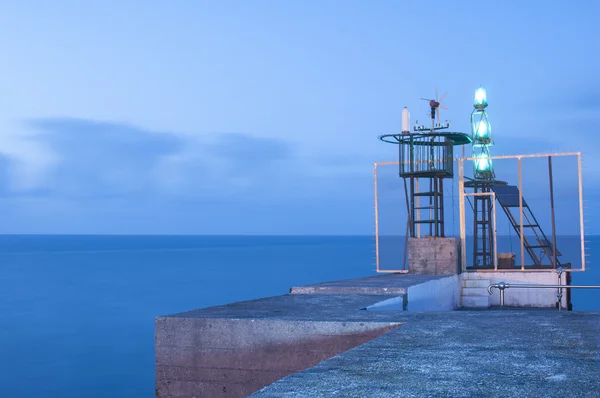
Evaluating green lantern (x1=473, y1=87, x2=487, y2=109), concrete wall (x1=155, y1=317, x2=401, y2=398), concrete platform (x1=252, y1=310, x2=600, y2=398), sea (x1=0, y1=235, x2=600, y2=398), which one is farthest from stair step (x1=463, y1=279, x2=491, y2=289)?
green lantern (x1=473, y1=87, x2=487, y2=109)

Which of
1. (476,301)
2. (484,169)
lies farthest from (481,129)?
(476,301)

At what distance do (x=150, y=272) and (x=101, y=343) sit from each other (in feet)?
160

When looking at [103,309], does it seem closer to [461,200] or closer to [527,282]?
[461,200]

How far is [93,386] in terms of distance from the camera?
26.7m

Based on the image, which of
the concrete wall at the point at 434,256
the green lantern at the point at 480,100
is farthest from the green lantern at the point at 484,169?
the concrete wall at the point at 434,256

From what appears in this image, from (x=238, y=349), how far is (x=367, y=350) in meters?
2.18

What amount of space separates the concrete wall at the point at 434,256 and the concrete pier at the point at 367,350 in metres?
4.42

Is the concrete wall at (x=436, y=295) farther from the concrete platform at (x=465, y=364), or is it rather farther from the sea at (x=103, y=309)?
the sea at (x=103, y=309)

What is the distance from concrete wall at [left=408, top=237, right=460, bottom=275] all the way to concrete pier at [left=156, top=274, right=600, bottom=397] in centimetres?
442

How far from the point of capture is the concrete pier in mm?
4125

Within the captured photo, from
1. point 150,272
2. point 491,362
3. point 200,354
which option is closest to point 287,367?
point 200,354

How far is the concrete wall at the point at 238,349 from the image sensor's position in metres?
6.81

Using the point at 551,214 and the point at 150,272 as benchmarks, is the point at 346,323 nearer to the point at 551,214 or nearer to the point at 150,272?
the point at 551,214

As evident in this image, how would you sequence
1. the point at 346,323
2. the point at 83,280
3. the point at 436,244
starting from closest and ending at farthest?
the point at 346,323, the point at 436,244, the point at 83,280
